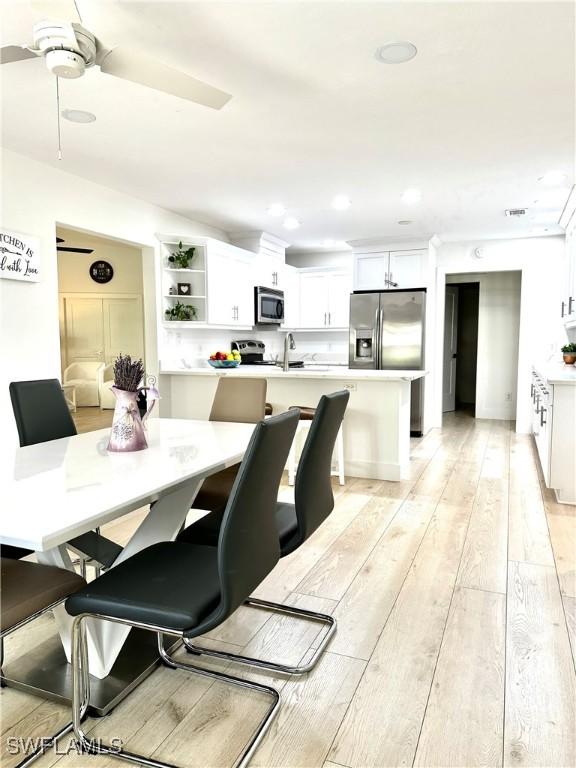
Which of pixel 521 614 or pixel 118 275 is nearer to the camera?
pixel 521 614

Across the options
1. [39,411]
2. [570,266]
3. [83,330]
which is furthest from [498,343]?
[39,411]

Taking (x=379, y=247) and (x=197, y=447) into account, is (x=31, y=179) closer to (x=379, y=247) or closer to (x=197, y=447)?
(x=197, y=447)

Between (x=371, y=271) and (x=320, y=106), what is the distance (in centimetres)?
392

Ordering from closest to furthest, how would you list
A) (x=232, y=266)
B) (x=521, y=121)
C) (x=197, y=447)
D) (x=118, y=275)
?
(x=197, y=447), (x=521, y=121), (x=232, y=266), (x=118, y=275)

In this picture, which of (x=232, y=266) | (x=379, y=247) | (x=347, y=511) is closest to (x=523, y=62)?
(x=347, y=511)

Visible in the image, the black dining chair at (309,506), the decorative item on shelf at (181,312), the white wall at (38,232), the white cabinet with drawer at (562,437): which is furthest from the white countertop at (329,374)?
the black dining chair at (309,506)

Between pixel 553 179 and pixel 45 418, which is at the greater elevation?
pixel 553 179

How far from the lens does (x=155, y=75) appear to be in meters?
1.98

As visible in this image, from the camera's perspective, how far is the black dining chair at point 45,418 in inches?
88.8

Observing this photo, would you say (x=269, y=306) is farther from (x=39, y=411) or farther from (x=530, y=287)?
(x=39, y=411)

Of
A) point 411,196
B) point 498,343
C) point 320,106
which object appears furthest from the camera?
point 498,343

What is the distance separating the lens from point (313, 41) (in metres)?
2.16

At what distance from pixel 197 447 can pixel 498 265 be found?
5490 millimetres

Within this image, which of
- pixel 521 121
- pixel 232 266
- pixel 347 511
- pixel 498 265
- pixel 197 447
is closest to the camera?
pixel 197 447
